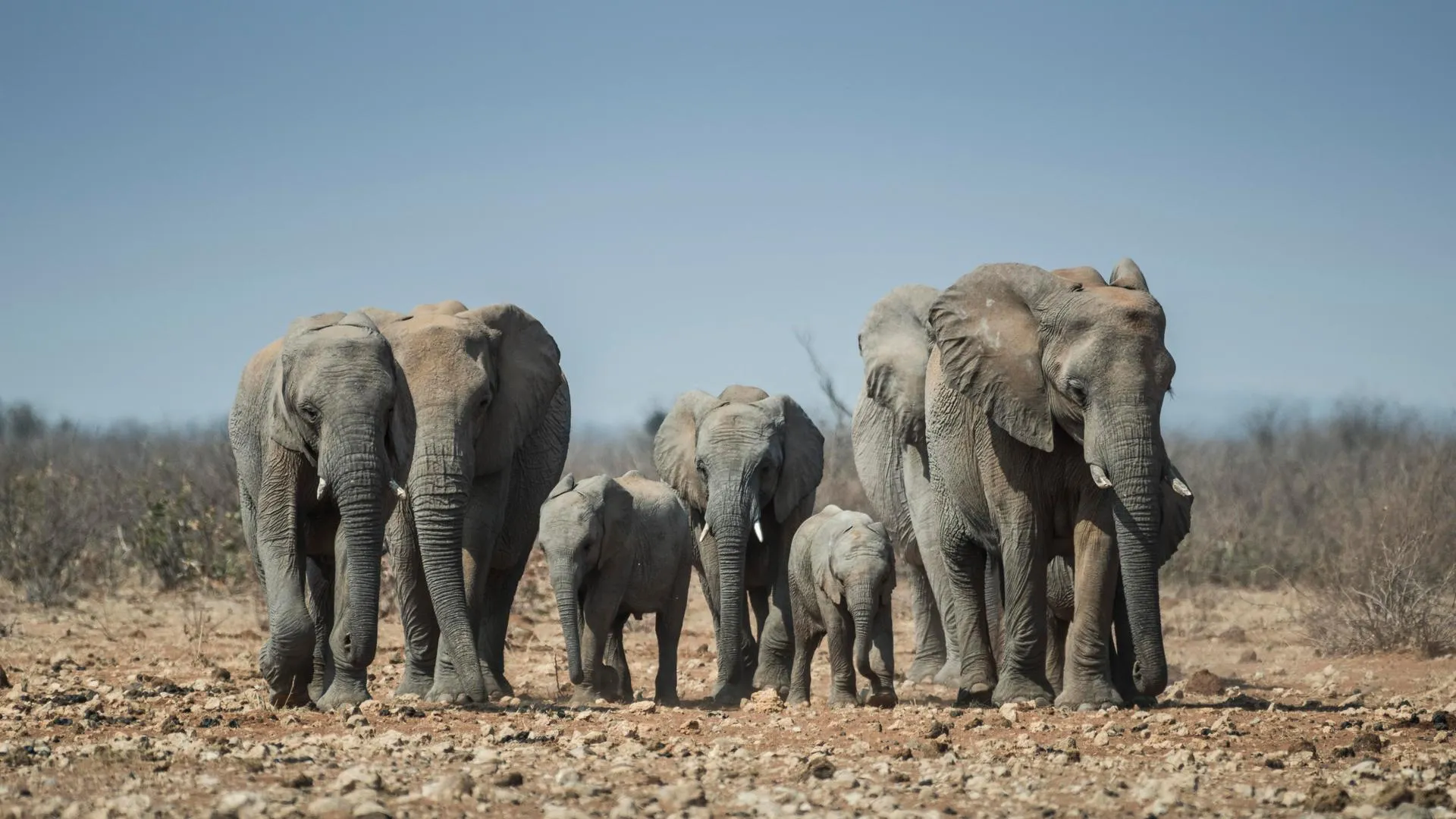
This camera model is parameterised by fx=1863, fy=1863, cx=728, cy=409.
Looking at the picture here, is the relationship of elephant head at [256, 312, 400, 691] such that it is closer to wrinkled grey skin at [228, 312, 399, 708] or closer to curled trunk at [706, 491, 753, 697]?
wrinkled grey skin at [228, 312, 399, 708]

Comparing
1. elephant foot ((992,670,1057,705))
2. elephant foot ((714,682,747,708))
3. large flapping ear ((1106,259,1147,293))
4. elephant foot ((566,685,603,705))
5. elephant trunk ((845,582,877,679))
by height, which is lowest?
elephant foot ((714,682,747,708))

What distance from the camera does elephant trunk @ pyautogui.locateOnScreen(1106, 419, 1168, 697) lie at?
374 inches

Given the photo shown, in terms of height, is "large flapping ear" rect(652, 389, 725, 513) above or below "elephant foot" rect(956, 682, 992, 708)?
above

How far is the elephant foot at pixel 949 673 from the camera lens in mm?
13852

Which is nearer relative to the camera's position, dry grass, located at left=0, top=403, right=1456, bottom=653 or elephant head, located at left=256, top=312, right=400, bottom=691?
elephant head, located at left=256, top=312, right=400, bottom=691

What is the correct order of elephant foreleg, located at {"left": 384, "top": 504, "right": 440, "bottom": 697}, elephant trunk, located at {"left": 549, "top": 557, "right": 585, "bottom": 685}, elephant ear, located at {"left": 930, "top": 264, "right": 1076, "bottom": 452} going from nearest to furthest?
elephant ear, located at {"left": 930, "top": 264, "right": 1076, "bottom": 452}, elephant foreleg, located at {"left": 384, "top": 504, "right": 440, "bottom": 697}, elephant trunk, located at {"left": 549, "top": 557, "right": 585, "bottom": 685}

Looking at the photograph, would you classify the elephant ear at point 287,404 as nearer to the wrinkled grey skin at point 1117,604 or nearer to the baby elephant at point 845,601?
the baby elephant at point 845,601

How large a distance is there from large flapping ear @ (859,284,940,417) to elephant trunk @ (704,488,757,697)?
1.39 m

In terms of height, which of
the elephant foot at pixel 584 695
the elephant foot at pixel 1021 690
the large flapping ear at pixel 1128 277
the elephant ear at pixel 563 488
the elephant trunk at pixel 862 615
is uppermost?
the large flapping ear at pixel 1128 277

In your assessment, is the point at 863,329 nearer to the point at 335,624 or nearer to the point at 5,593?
the point at 335,624

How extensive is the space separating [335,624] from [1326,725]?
18.0 ft

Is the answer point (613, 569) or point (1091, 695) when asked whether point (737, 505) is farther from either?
point (1091, 695)

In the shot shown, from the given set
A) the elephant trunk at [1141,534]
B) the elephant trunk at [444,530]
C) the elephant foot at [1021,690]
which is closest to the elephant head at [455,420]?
the elephant trunk at [444,530]

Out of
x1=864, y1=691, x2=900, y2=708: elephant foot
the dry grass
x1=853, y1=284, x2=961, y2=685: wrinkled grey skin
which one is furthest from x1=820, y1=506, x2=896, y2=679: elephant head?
the dry grass
